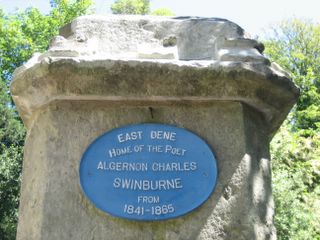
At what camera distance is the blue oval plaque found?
8.21ft

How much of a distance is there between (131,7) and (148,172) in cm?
2028

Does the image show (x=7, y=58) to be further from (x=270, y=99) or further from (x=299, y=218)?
(x=270, y=99)

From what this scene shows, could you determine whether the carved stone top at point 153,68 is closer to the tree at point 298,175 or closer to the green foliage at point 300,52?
the tree at point 298,175

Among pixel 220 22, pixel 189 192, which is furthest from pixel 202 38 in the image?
pixel 189 192

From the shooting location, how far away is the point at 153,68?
2.66m

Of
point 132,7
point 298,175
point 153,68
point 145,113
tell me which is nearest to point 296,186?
point 298,175

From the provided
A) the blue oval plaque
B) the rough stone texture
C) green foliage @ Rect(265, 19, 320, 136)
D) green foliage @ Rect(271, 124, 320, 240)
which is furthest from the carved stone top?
green foliage @ Rect(265, 19, 320, 136)

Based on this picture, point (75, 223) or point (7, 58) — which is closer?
point (75, 223)

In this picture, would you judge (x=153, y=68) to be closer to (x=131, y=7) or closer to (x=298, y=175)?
(x=298, y=175)

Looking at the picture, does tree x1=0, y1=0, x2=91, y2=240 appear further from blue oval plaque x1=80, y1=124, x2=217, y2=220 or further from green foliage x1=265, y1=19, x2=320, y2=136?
blue oval plaque x1=80, y1=124, x2=217, y2=220

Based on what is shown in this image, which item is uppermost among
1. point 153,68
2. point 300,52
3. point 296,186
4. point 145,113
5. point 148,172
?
point 153,68

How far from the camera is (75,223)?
246cm

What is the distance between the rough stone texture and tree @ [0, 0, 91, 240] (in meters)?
9.75

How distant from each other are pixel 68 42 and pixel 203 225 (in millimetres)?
1311
